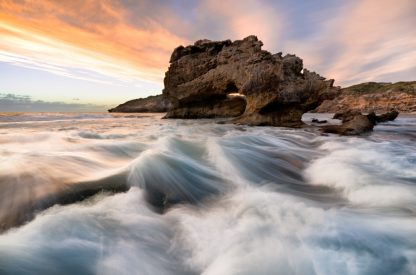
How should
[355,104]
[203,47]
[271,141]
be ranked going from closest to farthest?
[271,141] < [203,47] < [355,104]

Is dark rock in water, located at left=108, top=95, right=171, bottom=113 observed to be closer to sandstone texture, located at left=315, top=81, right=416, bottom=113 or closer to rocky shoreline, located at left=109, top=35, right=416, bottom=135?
rocky shoreline, located at left=109, top=35, right=416, bottom=135

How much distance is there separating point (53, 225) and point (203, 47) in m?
25.7

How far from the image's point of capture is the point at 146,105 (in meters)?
73.2

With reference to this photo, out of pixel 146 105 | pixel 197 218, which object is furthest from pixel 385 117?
pixel 146 105

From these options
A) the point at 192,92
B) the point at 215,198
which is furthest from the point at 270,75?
the point at 215,198

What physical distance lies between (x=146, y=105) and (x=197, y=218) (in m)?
72.9

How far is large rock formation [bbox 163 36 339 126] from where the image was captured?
52.7ft

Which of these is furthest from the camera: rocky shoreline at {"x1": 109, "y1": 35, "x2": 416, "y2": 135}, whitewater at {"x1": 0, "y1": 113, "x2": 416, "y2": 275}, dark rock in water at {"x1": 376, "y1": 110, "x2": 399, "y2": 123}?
dark rock in water at {"x1": 376, "y1": 110, "x2": 399, "y2": 123}

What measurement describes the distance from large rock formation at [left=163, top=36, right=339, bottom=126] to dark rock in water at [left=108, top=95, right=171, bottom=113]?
41.8 m

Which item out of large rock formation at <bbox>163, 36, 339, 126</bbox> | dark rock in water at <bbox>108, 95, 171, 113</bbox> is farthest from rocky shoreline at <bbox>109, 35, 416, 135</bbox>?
dark rock in water at <bbox>108, 95, 171, 113</bbox>

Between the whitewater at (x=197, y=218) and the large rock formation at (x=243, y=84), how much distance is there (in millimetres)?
11608

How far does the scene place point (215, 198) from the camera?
3637 mm

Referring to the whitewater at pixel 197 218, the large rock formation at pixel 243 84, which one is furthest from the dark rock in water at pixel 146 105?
the whitewater at pixel 197 218

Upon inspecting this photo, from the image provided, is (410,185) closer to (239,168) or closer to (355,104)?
(239,168)
